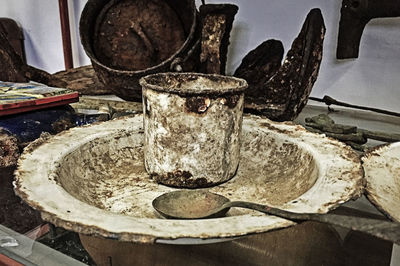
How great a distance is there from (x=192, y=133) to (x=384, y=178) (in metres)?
0.29

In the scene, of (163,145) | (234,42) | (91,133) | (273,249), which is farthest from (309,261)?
(234,42)

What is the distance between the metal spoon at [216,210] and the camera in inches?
16.1

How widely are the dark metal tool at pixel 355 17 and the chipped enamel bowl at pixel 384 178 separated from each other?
1.71ft

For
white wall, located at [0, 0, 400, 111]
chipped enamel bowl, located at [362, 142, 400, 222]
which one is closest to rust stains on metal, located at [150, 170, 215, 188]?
chipped enamel bowl, located at [362, 142, 400, 222]

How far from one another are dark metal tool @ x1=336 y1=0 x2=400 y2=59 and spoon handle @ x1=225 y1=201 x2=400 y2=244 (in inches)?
30.6

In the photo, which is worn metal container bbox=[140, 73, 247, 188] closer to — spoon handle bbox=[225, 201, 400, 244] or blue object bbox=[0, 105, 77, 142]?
spoon handle bbox=[225, 201, 400, 244]

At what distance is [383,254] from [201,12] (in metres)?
0.82

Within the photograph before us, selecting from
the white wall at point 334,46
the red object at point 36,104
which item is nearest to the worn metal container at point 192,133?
the red object at point 36,104

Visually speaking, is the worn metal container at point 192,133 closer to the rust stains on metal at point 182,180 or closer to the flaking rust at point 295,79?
the rust stains on metal at point 182,180

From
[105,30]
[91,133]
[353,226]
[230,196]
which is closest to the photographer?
[353,226]

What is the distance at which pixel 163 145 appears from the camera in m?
0.68

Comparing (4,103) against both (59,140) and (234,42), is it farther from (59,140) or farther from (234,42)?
(234,42)

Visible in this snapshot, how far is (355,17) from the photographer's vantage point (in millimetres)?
1130

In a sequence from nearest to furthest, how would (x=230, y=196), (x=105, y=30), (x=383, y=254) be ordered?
(x=383, y=254), (x=230, y=196), (x=105, y=30)
